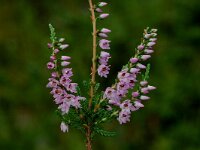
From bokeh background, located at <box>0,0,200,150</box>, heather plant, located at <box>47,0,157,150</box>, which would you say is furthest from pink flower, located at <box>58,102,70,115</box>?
bokeh background, located at <box>0,0,200,150</box>

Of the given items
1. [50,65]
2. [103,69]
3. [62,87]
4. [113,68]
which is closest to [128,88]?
[103,69]

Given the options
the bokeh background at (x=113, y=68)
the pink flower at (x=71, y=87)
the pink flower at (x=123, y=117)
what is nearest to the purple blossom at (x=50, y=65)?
the pink flower at (x=71, y=87)

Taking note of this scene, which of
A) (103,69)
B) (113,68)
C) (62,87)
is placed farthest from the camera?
(113,68)

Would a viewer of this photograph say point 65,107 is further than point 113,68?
No

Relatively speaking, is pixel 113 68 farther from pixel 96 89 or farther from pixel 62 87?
pixel 62 87
